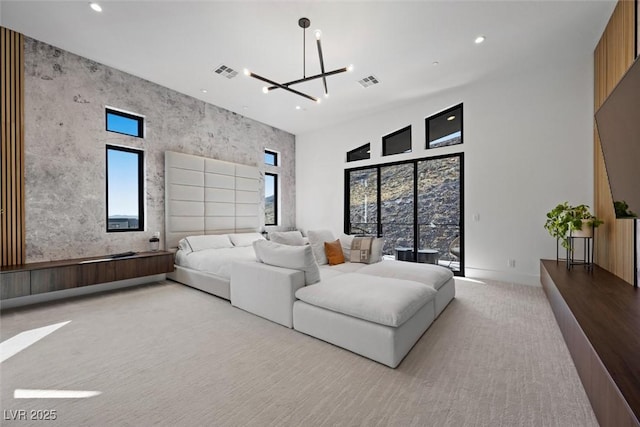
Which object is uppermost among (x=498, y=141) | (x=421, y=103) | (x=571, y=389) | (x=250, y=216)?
(x=421, y=103)

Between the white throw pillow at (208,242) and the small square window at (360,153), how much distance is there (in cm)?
329

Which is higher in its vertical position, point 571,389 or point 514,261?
point 514,261

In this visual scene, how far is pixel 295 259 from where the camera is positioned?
2744mm

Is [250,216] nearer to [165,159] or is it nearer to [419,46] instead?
[165,159]

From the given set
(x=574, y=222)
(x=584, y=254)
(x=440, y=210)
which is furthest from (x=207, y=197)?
→ (x=584, y=254)

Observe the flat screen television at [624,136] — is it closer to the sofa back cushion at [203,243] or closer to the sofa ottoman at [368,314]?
the sofa ottoman at [368,314]

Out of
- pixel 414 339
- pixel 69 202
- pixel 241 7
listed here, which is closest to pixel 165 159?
pixel 69 202

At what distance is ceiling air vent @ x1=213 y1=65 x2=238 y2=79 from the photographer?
13.3 feet

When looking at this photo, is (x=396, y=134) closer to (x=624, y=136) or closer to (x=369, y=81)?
(x=369, y=81)

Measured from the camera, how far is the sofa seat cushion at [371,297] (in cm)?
206

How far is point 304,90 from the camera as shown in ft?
15.6

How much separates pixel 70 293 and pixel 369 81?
17.5 ft

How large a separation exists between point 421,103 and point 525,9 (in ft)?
7.76

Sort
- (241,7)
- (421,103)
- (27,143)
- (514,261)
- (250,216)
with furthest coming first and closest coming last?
(250,216)
(421,103)
(514,261)
(27,143)
(241,7)
